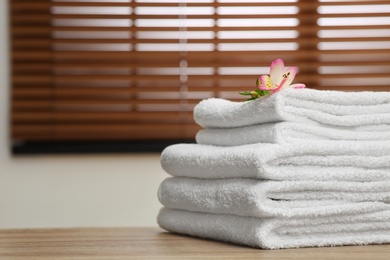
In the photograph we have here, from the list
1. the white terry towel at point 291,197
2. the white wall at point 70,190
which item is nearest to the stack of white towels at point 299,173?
the white terry towel at point 291,197

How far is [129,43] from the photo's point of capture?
234cm

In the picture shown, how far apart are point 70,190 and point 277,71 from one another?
1.29 m

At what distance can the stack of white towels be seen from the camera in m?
1.01

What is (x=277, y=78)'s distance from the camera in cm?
111

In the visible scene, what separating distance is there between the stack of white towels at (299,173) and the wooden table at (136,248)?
30mm

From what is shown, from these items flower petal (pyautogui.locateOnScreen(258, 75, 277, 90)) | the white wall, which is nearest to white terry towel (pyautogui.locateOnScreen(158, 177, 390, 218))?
flower petal (pyautogui.locateOnScreen(258, 75, 277, 90))

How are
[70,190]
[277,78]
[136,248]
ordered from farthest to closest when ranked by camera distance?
[70,190] → [277,78] → [136,248]

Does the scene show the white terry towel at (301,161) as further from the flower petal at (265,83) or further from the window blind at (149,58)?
the window blind at (149,58)

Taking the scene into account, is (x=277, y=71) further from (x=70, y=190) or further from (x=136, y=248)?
(x=70, y=190)

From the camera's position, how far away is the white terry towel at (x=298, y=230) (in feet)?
3.29

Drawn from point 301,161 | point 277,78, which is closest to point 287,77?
point 277,78

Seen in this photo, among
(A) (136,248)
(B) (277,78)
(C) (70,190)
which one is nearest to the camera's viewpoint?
(A) (136,248)

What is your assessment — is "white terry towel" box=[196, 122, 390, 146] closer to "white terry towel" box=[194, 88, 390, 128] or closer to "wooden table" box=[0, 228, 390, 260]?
"white terry towel" box=[194, 88, 390, 128]

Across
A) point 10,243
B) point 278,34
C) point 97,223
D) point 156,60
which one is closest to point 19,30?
point 156,60
